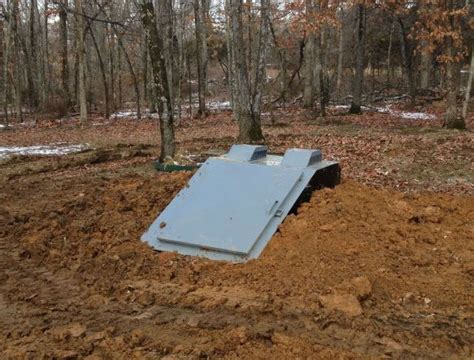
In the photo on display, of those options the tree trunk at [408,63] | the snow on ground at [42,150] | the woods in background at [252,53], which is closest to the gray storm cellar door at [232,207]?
the woods in background at [252,53]

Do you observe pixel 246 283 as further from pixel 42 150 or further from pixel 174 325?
pixel 42 150

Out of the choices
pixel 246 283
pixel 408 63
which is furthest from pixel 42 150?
pixel 408 63

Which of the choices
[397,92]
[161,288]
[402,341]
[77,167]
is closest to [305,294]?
[402,341]

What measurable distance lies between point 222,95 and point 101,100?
8.89 meters

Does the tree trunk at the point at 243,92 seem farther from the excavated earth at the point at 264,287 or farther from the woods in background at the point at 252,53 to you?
the excavated earth at the point at 264,287

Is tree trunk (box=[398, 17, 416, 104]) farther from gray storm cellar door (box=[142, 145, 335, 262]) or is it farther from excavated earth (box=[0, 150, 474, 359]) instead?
gray storm cellar door (box=[142, 145, 335, 262])

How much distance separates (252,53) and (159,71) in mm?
21287

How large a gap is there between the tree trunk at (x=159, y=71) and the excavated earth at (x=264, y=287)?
348 cm

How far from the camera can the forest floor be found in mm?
3311

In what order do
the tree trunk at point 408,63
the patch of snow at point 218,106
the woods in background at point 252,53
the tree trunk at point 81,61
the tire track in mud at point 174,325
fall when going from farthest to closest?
the patch of snow at point 218,106 → the tree trunk at point 408,63 → the tree trunk at point 81,61 → the woods in background at point 252,53 → the tire track in mud at point 174,325

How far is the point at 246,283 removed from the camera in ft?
13.8

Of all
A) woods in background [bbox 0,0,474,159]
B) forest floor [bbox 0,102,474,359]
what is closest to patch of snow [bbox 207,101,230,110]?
woods in background [bbox 0,0,474,159]

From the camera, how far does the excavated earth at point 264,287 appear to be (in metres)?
3.30

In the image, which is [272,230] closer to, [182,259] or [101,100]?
[182,259]
